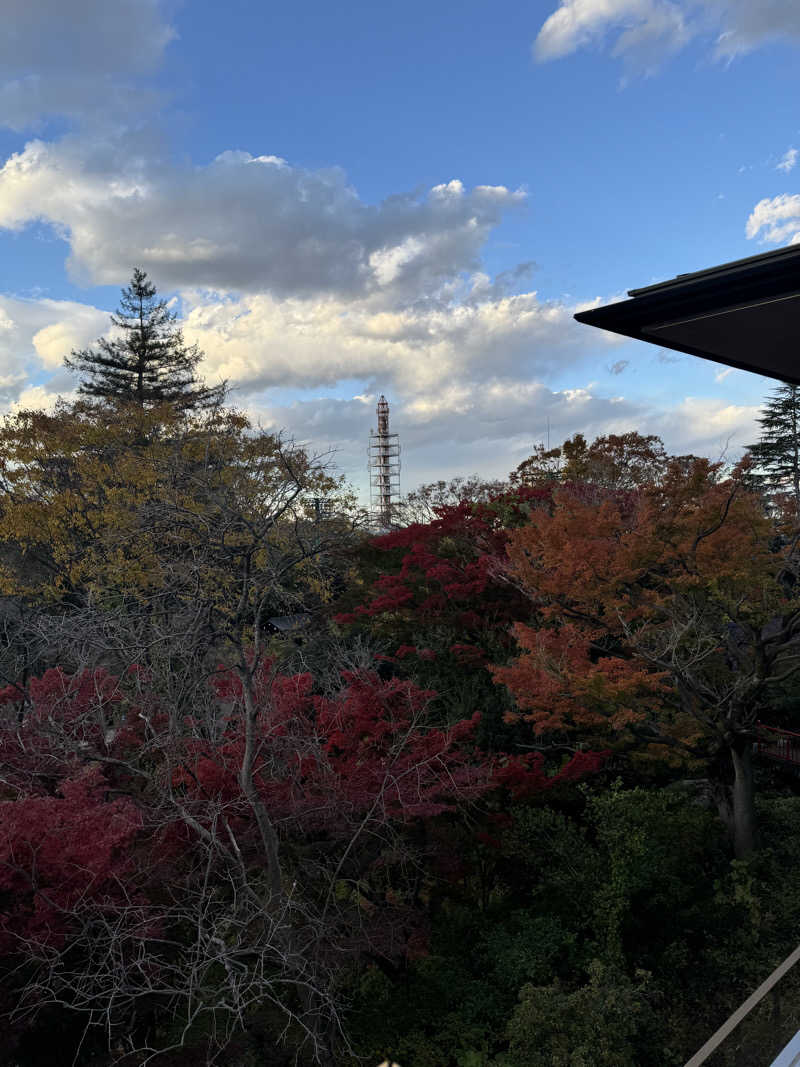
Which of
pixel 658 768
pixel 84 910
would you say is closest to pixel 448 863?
pixel 84 910

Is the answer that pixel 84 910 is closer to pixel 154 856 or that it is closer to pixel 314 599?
pixel 154 856

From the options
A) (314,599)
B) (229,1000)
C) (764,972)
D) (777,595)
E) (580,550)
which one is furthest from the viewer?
(314,599)

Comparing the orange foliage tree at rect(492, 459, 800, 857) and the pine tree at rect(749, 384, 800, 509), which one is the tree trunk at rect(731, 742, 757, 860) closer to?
the orange foliage tree at rect(492, 459, 800, 857)

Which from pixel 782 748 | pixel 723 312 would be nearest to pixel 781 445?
pixel 782 748

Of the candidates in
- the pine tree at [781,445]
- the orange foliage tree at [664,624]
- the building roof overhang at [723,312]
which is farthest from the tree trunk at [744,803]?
the pine tree at [781,445]

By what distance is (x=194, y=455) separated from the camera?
76.8 feet

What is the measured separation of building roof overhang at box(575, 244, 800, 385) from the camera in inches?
79.7

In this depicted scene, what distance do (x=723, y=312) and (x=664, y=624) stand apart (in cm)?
1078

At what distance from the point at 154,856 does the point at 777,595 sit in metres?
10.3

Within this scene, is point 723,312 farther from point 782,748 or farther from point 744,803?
point 782,748

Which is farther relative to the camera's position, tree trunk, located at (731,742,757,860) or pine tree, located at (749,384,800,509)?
pine tree, located at (749,384,800,509)

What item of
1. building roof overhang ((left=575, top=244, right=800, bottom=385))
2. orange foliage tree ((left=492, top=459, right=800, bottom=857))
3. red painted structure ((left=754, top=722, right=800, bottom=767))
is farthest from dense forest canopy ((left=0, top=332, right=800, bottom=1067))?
building roof overhang ((left=575, top=244, right=800, bottom=385))

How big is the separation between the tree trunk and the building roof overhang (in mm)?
10037

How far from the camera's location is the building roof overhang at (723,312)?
6.64 ft
